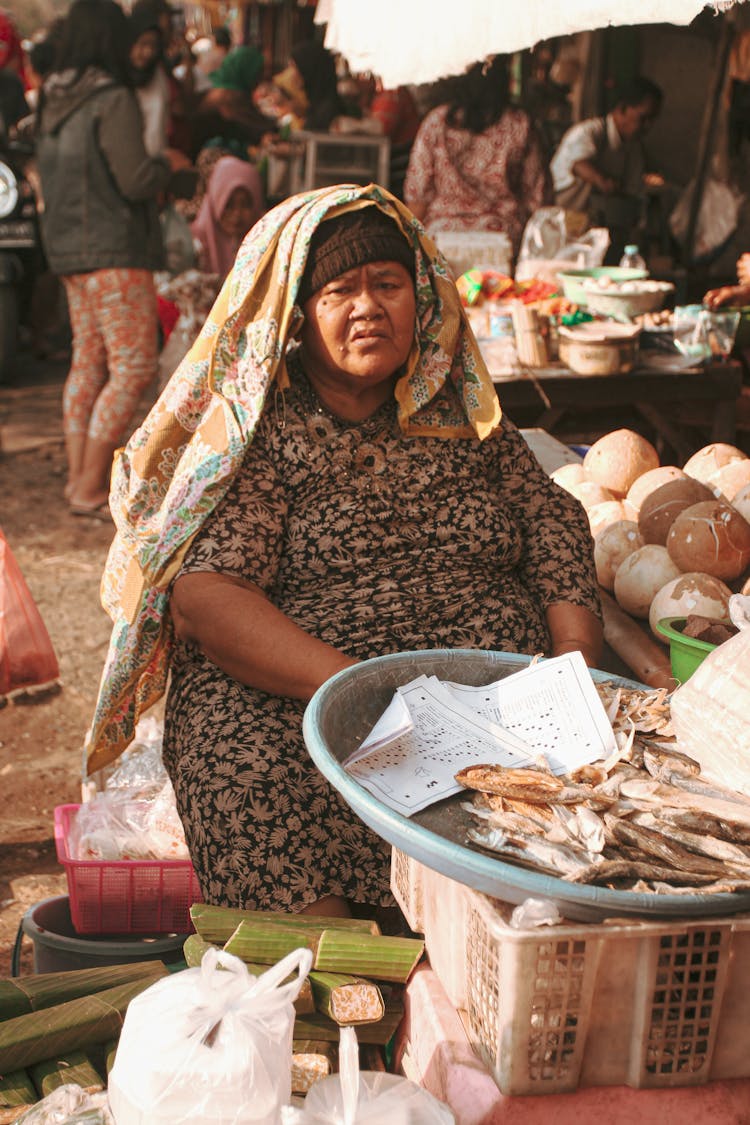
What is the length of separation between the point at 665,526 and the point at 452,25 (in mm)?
1725

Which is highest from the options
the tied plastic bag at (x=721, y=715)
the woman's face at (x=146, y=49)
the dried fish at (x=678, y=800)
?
the woman's face at (x=146, y=49)

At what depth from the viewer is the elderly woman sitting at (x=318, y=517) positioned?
216cm

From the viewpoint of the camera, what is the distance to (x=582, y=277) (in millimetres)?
4766

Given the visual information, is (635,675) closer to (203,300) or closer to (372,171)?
(203,300)

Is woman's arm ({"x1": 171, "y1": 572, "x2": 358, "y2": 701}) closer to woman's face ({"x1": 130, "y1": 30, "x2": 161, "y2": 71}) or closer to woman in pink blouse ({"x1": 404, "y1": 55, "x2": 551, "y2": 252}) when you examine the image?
woman in pink blouse ({"x1": 404, "y1": 55, "x2": 551, "y2": 252})

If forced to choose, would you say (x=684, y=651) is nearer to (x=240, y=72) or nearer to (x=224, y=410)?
(x=224, y=410)

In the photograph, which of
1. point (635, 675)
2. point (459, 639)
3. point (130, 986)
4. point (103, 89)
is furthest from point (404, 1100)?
point (103, 89)

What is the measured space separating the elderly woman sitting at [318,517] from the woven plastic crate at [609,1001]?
0.76m

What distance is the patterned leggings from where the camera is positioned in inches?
208

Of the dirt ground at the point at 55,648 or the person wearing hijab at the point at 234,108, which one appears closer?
the dirt ground at the point at 55,648

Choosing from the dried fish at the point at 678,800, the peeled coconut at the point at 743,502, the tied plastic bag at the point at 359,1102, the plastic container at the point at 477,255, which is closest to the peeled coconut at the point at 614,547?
the peeled coconut at the point at 743,502

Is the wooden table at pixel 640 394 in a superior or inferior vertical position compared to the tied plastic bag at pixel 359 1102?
superior

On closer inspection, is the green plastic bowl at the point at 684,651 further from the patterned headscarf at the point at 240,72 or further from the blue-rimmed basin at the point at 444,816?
the patterned headscarf at the point at 240,72

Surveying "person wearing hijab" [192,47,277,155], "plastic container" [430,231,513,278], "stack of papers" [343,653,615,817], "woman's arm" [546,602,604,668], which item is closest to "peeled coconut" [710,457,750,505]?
"woman's arm" [546,602,604,668]
